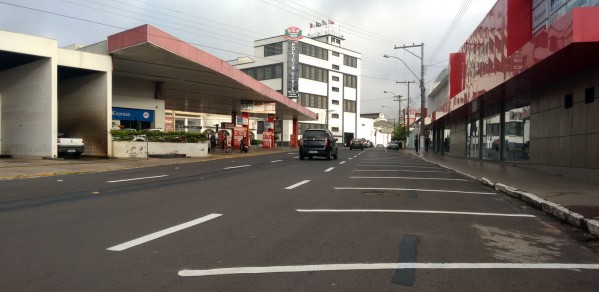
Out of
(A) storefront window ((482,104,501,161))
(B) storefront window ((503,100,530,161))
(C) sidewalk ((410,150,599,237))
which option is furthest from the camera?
(A) storefront window ((482,104,501,161))

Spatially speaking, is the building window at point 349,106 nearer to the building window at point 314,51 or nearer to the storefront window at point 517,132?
the building window at point 314,51

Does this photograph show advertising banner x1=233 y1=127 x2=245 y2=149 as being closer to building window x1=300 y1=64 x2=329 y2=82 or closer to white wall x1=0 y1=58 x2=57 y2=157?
white wall x1=0 y1=58 x2=57 y2=157

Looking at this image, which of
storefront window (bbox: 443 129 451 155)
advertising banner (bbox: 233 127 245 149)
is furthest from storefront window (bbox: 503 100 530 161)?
advertising banner (bbox: 233 127 245 149)

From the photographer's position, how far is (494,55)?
2020cm

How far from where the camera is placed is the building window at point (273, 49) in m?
75.5

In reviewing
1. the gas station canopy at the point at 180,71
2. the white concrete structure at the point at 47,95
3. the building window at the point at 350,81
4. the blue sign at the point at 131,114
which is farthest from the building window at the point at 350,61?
the white concrete structure at the point at 47,95

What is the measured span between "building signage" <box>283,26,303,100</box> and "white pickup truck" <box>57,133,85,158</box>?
5157cm

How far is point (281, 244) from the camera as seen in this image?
547cm

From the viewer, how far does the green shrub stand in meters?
25.1

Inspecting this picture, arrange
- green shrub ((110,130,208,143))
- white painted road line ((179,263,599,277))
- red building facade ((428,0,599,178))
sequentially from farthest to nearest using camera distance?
1. green shrub ((110,130,208,143))
2. red building facade ((428,0,599,178))
3. white painted road line ((179,263,599,277))

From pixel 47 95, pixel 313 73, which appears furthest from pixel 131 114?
pixel 313 73

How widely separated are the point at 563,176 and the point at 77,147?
71.4 feet

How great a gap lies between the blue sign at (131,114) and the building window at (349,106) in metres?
58.4

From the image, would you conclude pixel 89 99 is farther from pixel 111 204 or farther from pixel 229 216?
pixel 229 216
